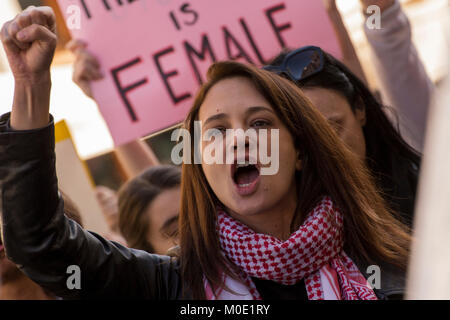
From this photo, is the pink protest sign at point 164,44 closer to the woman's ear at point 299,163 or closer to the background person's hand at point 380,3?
the background person's hand at point 380,3

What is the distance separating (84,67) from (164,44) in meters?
0.34

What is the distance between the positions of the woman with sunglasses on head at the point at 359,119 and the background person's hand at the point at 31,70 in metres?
0.87

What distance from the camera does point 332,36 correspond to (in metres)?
2.49

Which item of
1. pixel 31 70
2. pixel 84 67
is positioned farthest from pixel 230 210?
pixel 84 67

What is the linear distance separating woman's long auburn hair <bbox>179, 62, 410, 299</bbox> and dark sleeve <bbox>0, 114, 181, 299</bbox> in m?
0.26

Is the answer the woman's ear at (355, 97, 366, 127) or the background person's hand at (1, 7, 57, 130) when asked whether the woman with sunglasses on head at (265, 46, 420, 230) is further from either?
the background person's hand at (1, 7, 57, 130)

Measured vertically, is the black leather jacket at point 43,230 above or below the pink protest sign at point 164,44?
below

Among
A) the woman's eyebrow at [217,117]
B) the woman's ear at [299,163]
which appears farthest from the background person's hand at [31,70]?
the woman's ear at [299,163]

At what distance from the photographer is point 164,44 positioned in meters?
2.58

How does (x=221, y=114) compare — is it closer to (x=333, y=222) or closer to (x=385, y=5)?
(x=333, y=222)

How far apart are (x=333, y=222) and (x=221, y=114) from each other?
1.38 feet

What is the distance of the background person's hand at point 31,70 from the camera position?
4.44ft
